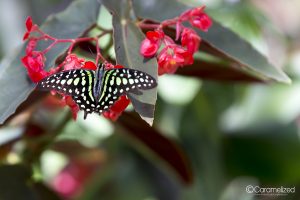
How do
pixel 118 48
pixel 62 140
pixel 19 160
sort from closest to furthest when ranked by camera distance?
pixel 118 48 → pixel 19 160 → pixel 62 140

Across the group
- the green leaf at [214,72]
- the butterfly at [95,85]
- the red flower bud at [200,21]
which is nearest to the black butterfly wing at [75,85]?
the butterfly at [95,85]

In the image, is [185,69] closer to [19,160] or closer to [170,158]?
[170,158]

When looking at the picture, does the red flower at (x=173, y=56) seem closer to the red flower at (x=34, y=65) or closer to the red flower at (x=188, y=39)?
the red flower at (x=188, y=39)

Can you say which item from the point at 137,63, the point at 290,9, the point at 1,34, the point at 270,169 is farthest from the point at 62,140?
the point at 290,9

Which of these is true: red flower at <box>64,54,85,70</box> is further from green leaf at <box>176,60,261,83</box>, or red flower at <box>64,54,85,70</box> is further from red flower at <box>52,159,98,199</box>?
red flower at <box>52,159,98,199</box>

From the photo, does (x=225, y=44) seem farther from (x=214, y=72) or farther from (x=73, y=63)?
(x=73, y=63)

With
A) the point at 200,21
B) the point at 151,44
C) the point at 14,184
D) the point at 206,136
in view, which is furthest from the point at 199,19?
the point at 206,136
